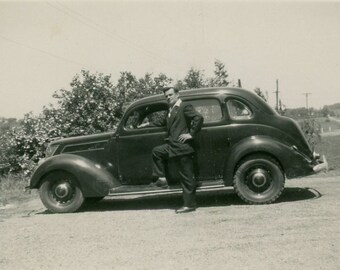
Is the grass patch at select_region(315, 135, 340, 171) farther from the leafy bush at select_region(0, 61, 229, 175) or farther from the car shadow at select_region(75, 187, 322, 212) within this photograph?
the leafy bush at select_region(0, 61, 229, 175)

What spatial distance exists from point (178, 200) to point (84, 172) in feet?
5.83

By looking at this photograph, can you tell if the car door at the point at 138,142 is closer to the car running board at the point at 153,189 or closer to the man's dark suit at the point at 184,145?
the car running board at the point at 153,189

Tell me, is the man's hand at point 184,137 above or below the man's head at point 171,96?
below

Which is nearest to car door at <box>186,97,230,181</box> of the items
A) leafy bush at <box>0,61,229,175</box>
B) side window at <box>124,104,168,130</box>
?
side window at <box>124,104,168,130</box>

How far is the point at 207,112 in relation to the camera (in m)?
7.59

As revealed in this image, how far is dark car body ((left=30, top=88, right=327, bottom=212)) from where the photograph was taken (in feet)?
23.7

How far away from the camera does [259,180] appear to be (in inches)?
283

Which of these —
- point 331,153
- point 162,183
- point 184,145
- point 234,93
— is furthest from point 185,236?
point 331,153

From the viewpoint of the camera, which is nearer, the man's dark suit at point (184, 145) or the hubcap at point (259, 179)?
the man's dark suit at point (184, 145)

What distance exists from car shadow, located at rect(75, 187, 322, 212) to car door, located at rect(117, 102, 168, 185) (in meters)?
0.58

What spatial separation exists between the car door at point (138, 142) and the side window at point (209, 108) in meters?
0.57

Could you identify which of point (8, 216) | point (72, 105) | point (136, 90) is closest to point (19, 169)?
point (72, 105)

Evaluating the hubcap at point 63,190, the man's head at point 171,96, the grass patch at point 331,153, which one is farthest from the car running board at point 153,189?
the grass patch at point 331,153

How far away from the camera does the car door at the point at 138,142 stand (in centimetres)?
766
